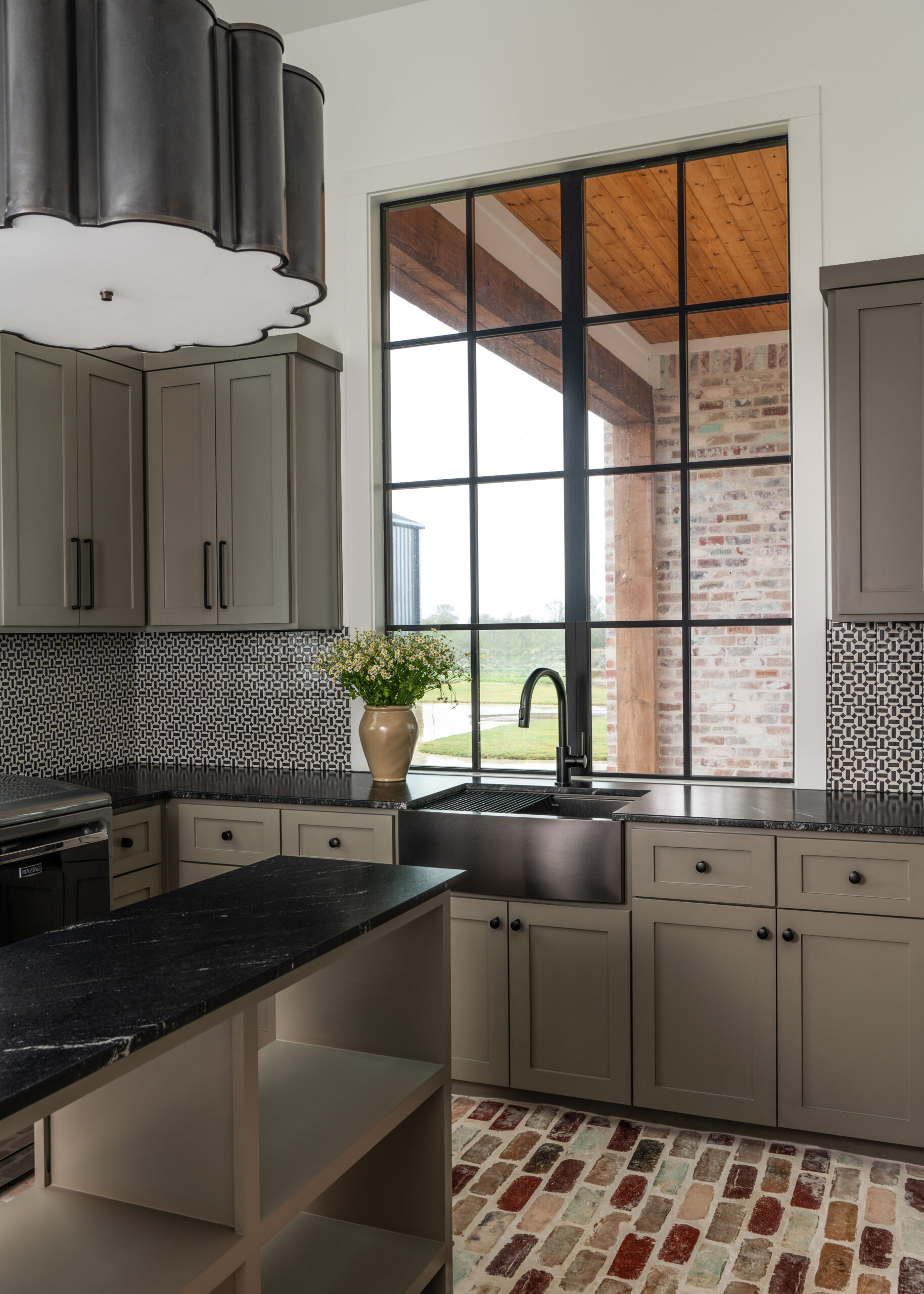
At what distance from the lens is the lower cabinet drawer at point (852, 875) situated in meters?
2.71

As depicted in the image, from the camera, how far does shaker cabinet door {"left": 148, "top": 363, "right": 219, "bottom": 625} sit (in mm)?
3873

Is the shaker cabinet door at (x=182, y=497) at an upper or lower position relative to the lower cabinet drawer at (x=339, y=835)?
upper

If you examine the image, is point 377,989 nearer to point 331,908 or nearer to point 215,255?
point 331,908

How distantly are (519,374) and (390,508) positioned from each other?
0.74 meters

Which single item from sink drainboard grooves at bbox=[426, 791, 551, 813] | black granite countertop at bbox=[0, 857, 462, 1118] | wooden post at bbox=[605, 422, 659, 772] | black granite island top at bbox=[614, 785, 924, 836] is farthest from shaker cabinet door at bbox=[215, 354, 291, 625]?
black granite countertop at bbox=[0, 857, 462, 1118]

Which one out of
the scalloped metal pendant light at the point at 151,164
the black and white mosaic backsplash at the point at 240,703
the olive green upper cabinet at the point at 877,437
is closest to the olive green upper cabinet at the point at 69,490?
the black and white mosaic backsplash at the point at 240,703

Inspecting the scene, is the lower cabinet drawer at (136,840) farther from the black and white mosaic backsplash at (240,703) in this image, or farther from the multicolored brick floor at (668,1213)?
the multicolored brick floor at (668,1213)

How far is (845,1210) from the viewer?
254 centimetres

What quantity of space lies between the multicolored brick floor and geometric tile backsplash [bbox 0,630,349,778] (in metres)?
1.70

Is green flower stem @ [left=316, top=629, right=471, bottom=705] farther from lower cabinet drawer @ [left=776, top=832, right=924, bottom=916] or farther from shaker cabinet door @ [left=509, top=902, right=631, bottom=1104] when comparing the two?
lower cabinet drawer @ [left=776, top=832, right=924, bottom=916]

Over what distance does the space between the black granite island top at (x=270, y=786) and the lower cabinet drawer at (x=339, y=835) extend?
0.04 metres

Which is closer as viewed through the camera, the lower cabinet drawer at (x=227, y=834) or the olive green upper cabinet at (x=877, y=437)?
the olive green upper cabinet at (x=877, y=437)

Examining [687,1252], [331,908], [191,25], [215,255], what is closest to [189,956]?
[331,908]

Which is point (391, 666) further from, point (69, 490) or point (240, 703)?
point (69, 490)
